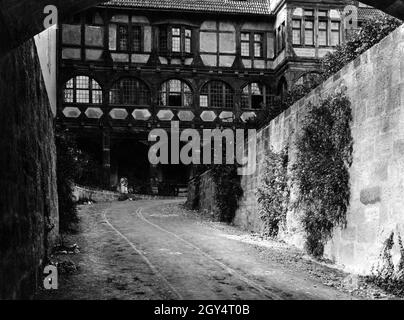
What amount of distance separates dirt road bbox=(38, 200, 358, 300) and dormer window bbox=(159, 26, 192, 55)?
53.9ft

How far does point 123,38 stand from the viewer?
Answer: 2864cm

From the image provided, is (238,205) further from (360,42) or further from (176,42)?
(176,42)

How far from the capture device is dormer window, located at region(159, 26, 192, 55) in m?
28.9

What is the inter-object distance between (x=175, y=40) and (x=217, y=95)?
3622mm

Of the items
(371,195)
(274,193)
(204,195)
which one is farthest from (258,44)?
(371,195)

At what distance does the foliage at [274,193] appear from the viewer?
11.9m

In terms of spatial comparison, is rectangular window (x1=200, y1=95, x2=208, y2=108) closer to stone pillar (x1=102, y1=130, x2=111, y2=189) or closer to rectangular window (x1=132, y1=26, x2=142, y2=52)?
rectangular window (x1=132, y1=26, x2=142, y2=52)

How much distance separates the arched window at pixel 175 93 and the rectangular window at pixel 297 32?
5945 millimetres

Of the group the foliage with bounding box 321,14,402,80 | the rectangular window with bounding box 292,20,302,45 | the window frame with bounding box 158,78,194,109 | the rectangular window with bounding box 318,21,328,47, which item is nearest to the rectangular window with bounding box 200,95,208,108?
the window frame with bounding box 158,78,194,109

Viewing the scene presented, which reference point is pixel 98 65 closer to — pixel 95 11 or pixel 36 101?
pixel 95 11

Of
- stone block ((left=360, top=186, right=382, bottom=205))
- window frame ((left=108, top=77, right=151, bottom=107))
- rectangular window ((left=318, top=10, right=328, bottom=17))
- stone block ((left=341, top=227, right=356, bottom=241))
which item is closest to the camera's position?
stone block ((left=360, top=186, right=382, bottom=205))

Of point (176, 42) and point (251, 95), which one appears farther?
point (251, 95)

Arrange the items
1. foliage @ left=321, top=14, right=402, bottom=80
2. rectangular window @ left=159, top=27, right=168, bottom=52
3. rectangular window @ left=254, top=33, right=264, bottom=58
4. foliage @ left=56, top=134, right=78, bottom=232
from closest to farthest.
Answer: foliage @ left=321, top=14, right=402, bottom=80 < foliage @ left=56, top=134, right=78, bottom=232 < rectangular window @ left=159, top=27, right=168, bottom=52 < rectangular window @ left=254, top=33, right=264, bottom=58

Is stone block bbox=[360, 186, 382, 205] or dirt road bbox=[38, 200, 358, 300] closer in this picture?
dirt road bbox=[38, 200, 358, 300]
